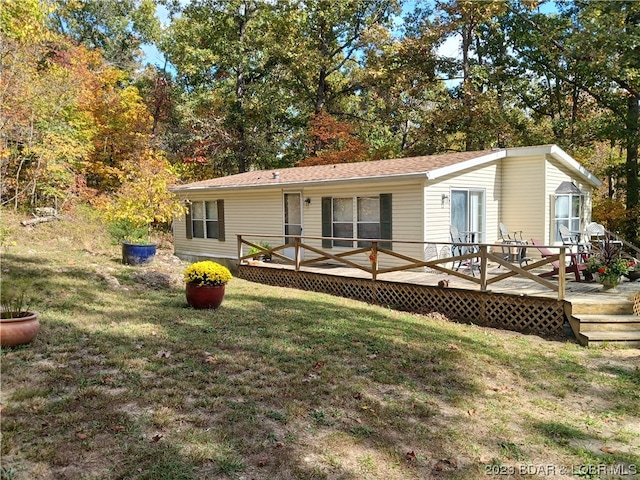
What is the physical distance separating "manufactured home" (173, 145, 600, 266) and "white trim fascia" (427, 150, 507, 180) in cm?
3

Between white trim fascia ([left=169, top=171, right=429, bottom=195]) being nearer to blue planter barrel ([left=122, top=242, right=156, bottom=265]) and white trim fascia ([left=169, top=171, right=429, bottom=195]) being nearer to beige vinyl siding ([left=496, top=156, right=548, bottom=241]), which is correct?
blue planter barrel ([left=122, top=242, right=156, bottom=265])

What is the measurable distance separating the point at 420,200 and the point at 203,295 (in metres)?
5.70

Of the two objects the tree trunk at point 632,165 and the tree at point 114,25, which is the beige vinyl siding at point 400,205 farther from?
the tree at point 114,25

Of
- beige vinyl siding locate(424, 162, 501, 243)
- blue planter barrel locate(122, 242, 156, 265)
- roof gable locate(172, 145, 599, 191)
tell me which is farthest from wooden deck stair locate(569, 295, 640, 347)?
blue planter barrel locate(122, 242, 156, 265)

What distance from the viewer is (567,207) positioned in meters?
13.2

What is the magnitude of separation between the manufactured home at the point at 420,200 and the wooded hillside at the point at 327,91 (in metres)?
5.09

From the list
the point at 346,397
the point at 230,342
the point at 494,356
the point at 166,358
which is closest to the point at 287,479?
the point at 346,397

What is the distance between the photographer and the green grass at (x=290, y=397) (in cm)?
317

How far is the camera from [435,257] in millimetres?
11125

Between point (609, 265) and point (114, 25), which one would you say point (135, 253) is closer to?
point (609, 265)

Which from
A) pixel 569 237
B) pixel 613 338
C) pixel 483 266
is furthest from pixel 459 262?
pixel 613 338

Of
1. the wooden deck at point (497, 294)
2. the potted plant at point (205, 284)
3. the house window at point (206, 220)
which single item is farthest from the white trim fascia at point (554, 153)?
the house window at point (206, 220)

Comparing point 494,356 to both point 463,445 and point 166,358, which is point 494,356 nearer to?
point 463,445

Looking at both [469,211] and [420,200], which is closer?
[420,200]
